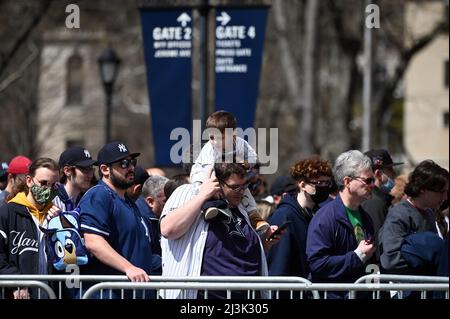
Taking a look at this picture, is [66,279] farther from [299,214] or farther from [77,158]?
[299,214]

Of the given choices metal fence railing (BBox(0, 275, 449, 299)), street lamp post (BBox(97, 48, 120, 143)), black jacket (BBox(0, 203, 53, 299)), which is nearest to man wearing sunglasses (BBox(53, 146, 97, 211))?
black jacket (BBox(0, 203, 53, 299))

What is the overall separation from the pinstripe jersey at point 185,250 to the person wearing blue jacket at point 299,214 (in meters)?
0.92

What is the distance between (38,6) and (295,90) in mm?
7928

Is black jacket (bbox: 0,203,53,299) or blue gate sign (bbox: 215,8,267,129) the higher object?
blue gate sign (bbox: 215,8,267,129)

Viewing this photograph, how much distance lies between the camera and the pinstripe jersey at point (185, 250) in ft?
25.8

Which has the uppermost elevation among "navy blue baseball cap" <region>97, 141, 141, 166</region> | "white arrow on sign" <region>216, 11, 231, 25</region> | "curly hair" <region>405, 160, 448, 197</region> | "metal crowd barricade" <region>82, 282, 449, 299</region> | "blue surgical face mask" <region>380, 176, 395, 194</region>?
"white arrow on sign" <region>216, 11, 231, 25</region>

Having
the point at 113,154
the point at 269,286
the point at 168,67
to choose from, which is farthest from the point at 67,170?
the point at 168,67

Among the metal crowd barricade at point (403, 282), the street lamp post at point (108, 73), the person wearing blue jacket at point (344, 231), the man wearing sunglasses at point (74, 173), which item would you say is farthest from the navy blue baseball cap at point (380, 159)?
the street lamp post at point (108, 73)

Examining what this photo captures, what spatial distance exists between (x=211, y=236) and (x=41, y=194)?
179cm

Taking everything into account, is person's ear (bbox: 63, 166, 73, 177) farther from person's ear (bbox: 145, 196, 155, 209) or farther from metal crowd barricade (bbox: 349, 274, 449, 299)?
metal crowd barricade (bbox: 349, 274, 449, 299)

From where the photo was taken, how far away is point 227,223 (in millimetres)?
7895

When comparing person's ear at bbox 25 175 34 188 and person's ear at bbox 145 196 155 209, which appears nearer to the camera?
person's ear at bbox 25 175 34 188

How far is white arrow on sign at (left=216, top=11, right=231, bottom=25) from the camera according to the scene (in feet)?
49.0

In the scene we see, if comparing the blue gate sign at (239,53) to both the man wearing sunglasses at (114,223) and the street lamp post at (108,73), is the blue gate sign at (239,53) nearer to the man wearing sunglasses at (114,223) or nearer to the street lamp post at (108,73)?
the street lamp post at (108,73)
